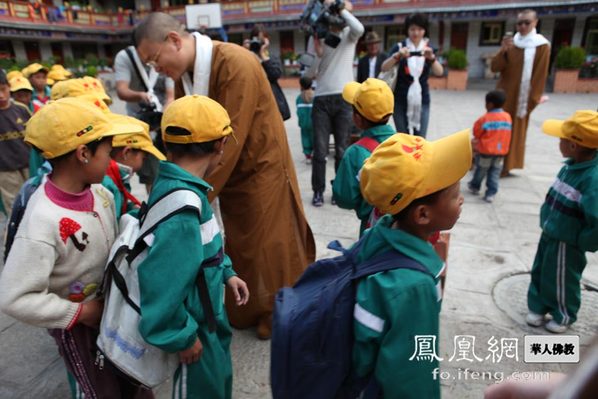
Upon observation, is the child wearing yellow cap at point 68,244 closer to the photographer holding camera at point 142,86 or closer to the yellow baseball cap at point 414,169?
the yellow baseball cap at point 414,169

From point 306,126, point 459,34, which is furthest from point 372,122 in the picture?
point 459,34

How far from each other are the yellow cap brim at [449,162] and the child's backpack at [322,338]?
0.79ft

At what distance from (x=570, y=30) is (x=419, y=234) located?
23528mm

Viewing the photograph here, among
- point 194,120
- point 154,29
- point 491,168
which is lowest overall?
point 491,168

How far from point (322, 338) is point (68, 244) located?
100 cm

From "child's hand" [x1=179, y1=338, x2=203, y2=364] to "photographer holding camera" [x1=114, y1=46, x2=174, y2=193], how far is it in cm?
234

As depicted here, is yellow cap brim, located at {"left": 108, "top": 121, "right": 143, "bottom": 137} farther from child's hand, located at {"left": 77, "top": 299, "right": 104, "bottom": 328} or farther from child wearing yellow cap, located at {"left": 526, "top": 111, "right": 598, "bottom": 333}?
child wearing yellow cap, located at {"left": 526, "top": 111, "right": 598, "bottom": 333}

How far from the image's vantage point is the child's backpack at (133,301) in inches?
57.0

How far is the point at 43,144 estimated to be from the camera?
1498 mm

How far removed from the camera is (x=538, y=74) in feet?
16.6

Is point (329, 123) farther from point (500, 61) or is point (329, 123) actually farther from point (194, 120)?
point (194, 120)

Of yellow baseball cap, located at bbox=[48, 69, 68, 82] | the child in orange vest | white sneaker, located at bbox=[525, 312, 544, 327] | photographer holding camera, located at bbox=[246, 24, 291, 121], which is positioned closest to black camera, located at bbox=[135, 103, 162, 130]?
photographer holding camera, located at bbox=[246, 24, 291, 121]

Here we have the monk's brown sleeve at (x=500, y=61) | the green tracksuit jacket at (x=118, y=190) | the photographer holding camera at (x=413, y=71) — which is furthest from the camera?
the monk's brown sleeve at (x=500, y=61)

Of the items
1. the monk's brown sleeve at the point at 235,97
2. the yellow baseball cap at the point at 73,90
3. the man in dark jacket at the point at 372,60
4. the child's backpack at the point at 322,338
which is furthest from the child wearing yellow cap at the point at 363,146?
the man in dark jacket at the point at 372,60
